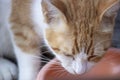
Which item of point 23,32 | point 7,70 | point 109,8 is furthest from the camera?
point 7,70

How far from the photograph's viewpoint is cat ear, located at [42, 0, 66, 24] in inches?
48.4

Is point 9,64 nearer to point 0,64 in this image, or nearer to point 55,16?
point 0,64

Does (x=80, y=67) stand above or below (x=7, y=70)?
above

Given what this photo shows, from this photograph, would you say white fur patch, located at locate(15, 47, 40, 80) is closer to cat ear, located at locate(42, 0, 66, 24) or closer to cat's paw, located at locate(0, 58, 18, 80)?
cat's paw, located at locate(0, 58, 18, 80)

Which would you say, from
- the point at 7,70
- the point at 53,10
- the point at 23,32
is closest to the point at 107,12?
the point at 53,10

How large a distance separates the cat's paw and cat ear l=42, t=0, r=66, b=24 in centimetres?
51

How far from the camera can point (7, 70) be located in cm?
173

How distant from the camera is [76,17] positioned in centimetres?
127

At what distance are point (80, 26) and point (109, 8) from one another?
116 millimetres

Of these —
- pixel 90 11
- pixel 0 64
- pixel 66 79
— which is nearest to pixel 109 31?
pixel 90 11

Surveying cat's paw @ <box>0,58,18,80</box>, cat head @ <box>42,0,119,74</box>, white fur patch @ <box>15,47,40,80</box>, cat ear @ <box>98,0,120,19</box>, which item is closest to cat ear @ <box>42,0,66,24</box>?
cat head @ <box>42,0,119,74</box>

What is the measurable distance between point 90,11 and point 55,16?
120 millimetres

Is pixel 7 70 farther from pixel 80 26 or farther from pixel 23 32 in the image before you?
pixel 80 26

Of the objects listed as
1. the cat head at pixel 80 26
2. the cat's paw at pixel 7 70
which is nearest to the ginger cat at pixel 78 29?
the cat head at pixel 80 26
